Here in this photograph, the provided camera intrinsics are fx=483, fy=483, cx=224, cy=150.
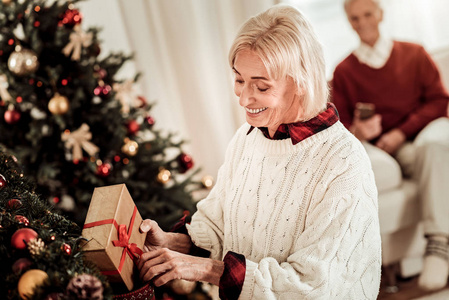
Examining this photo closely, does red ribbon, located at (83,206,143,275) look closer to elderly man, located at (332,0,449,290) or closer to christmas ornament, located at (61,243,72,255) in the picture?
christmas ornament, located at (61,243,72,255)

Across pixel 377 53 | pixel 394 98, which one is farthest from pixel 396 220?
pixel 377 53

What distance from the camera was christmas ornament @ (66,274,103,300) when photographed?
78 centimetres

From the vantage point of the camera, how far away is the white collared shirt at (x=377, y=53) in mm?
2857

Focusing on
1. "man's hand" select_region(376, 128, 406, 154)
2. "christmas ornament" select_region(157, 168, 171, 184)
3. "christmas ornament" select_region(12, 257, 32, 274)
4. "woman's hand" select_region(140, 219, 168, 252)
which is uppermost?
"christmas ornament" select_region(12, 257, 32, 274)

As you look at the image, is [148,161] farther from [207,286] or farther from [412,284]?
[412,284]

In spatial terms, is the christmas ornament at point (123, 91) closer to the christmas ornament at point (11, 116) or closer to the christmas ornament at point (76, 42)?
the christmas ornament at point (76, 42)

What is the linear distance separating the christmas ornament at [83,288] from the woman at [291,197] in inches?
14.6

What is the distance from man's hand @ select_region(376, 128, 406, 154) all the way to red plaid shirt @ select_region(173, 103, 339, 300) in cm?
148

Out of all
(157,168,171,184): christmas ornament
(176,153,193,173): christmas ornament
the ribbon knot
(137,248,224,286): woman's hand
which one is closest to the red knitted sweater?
(176,153,193,173): christmas ornament

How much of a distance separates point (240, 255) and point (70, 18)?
1632 millimetres

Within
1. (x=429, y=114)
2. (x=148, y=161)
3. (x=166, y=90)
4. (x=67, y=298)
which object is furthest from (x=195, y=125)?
(x=67, y=298)

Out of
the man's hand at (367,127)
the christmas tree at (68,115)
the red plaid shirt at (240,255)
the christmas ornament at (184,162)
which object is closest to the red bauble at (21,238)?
the red plaid shirt at (240,255)

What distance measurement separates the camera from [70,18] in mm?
2328

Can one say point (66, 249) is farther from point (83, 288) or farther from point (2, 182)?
point (2, 182)
